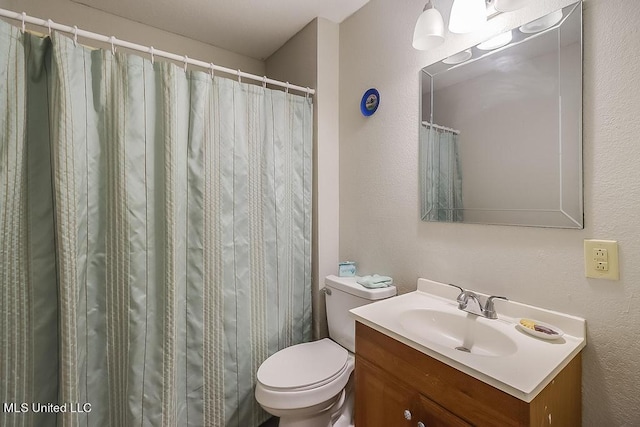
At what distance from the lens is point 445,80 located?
127 cm

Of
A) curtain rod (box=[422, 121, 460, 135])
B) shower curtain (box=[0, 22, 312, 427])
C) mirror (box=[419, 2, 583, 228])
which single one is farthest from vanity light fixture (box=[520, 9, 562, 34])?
shower curtain (box=[0, 22, 312, 427])

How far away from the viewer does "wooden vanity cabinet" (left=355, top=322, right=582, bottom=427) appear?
72 centimetres

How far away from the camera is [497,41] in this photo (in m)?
1.10

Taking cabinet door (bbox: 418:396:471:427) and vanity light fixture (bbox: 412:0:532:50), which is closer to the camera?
cabinet door (bbox: 418:396:471:427)

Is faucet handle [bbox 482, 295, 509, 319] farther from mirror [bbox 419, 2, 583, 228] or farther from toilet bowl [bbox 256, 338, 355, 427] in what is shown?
toilet bowl [bbox 256, 338, 355, 427]

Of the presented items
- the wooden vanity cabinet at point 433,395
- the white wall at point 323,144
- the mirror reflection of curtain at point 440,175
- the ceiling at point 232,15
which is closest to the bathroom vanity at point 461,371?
the wooden vanity cabinet at point 433,395

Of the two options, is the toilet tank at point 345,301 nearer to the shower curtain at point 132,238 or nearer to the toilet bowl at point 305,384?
the toilet bowl at point 305,384

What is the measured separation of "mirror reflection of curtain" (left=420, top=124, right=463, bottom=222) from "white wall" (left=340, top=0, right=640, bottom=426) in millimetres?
54

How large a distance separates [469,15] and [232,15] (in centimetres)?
137

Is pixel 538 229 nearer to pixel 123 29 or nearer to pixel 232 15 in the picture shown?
pixel 232 15

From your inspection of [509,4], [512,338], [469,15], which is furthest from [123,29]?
[512,338]

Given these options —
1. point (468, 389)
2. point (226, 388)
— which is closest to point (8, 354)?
point (226, 388)

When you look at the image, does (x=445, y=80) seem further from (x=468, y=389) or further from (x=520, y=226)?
(x=468, y=389)

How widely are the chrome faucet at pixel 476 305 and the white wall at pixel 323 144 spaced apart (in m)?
0.86
